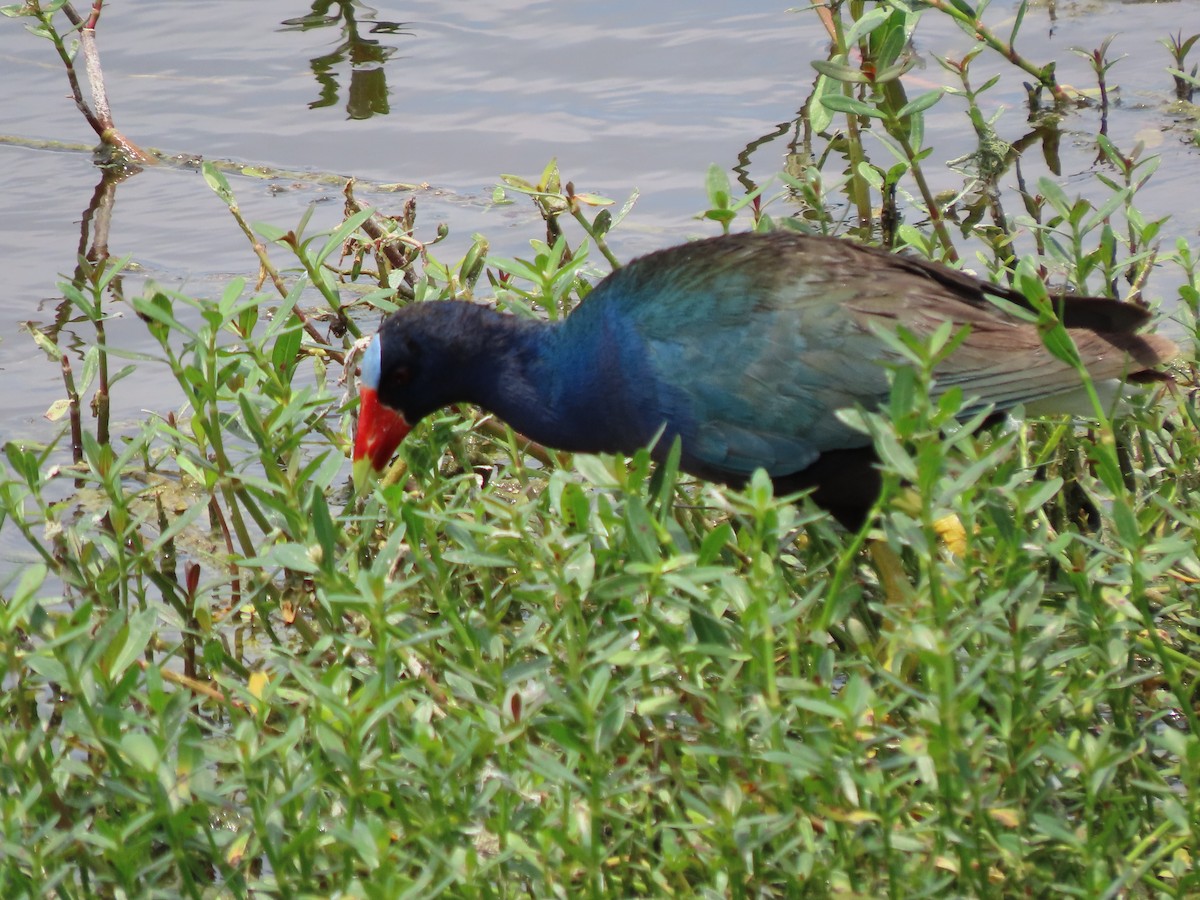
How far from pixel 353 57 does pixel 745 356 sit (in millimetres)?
3493

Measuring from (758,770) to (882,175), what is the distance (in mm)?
1886

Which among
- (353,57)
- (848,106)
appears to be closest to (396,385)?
(848,106)

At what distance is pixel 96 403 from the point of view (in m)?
3.36

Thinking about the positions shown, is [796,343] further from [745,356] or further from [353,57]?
[353,57]

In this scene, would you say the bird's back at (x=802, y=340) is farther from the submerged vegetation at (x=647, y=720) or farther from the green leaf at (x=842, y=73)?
the submerged vegetation at (x=647, y=720)

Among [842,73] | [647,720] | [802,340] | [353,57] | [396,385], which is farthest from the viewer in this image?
[353,57]

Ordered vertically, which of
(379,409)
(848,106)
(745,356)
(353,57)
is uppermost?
(848,106)

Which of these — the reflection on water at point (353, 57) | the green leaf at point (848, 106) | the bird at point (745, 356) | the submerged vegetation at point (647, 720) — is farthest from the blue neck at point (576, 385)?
the reflection on water at point (353, 57)

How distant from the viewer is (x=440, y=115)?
566 cm

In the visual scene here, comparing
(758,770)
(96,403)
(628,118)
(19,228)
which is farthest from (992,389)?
(19,228)

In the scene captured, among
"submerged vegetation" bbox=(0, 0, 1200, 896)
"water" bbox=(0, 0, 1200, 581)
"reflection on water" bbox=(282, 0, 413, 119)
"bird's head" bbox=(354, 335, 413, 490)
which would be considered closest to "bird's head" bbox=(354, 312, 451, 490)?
"bird's head" bbox=(354, 335, 413, 490)

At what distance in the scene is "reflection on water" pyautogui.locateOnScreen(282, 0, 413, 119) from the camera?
5.77 m

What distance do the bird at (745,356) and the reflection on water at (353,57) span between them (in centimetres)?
261

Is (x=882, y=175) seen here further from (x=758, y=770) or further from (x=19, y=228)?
(x=19, y=228)
